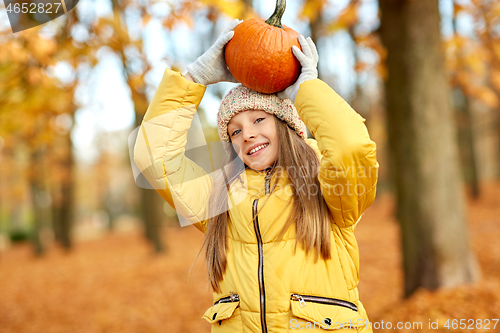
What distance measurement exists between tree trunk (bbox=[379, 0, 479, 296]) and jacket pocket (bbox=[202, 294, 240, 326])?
362 centimetres

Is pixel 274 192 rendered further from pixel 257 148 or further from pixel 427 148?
pixel 427 148

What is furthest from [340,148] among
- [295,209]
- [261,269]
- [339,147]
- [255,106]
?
[261,269]

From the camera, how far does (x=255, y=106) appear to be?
6.47 ft

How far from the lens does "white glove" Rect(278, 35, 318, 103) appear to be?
6.10ft

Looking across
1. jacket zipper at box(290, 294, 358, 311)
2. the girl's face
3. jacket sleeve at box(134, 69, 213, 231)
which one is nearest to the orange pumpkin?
the girl's face

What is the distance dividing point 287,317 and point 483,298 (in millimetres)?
3670

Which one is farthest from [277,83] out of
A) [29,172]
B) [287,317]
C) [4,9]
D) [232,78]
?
[29,172]

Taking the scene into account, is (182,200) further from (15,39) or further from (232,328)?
(15,39)

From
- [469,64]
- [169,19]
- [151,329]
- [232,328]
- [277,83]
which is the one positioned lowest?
[151,329]

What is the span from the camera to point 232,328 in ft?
6.00

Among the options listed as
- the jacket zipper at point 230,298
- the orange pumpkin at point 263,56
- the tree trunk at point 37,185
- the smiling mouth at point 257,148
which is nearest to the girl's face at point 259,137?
the smiling mouth at point 257,148

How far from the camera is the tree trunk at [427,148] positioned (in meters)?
4.56

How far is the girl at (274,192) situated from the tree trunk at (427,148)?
3.07 meters

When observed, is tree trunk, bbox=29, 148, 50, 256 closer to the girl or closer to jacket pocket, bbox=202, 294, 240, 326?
the girl
